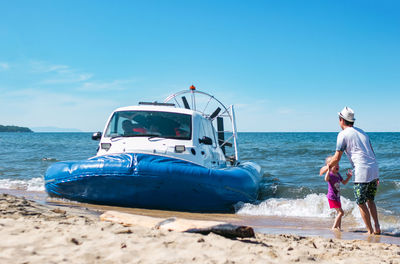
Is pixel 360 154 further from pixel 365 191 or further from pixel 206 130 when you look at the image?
pixel 206 130

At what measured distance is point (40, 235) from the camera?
12.0 feet

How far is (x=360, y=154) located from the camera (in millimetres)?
5230

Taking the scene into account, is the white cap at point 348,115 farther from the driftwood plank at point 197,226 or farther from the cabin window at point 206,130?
the cabin window at point 206,130

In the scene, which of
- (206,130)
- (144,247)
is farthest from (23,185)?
(144,247)

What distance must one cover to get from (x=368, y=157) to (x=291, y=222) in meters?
2.30

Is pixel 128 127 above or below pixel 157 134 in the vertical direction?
above

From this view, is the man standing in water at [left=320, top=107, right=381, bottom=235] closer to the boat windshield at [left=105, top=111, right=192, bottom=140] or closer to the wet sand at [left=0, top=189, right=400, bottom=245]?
the wet sand at [left=0, top=189, right=400, bottom=245]

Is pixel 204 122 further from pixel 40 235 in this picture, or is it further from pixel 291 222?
pixel 40 235

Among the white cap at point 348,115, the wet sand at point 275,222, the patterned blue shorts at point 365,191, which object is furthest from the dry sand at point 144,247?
the white cap at point 348,115

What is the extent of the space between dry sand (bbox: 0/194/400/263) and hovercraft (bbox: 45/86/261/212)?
225 cm

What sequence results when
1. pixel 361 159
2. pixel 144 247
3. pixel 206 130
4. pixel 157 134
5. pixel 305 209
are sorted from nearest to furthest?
pixel 144 247
pixel 361 159
pixel 157 134
pixel 305 209
pixel 206 130

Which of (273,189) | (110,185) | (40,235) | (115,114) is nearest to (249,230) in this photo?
(40,235)

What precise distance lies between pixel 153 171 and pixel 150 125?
138 centimetres

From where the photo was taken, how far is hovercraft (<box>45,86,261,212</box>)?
672cm
